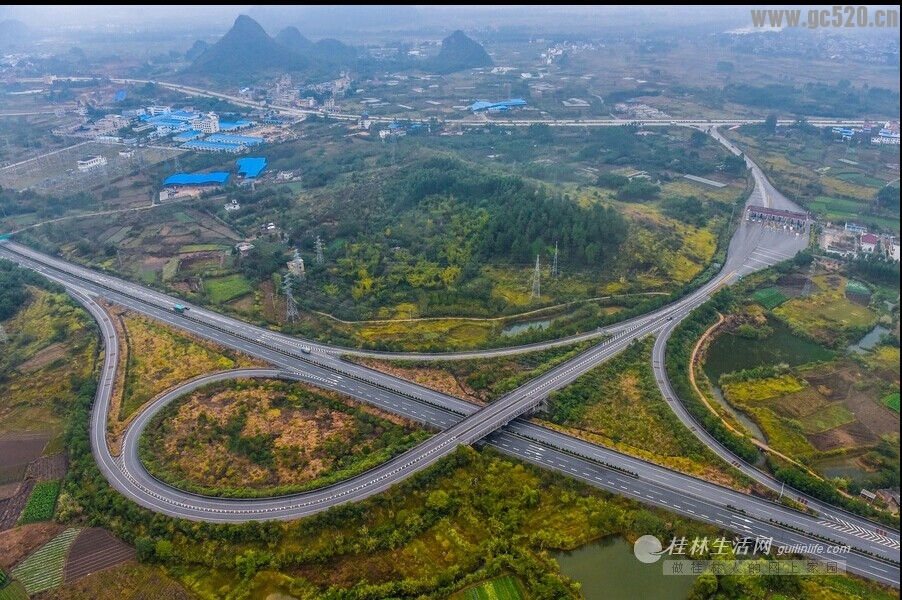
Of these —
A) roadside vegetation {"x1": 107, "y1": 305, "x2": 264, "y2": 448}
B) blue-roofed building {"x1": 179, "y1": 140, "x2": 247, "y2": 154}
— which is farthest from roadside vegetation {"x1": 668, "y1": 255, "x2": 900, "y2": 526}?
blue-roofed building {"x1": 179, "y1": 140, "x2": 247, "y2": 154}

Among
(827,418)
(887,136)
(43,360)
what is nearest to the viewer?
(827,418)

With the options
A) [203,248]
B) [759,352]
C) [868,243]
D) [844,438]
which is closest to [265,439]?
[203,248]

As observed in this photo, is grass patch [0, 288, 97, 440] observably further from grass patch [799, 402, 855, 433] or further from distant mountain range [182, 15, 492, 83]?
distant mountain range [182, 15, 492, 83]

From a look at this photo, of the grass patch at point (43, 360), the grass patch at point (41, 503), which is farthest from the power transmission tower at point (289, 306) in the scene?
the grass patch at point (41, 503)

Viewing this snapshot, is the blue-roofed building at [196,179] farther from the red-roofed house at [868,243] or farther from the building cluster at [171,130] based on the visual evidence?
the red-roofed house at [868,243]

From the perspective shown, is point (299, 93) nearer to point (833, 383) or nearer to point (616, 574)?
point (833, 383)

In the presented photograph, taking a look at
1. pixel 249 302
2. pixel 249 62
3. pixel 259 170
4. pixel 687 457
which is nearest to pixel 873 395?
pixel 687 457
